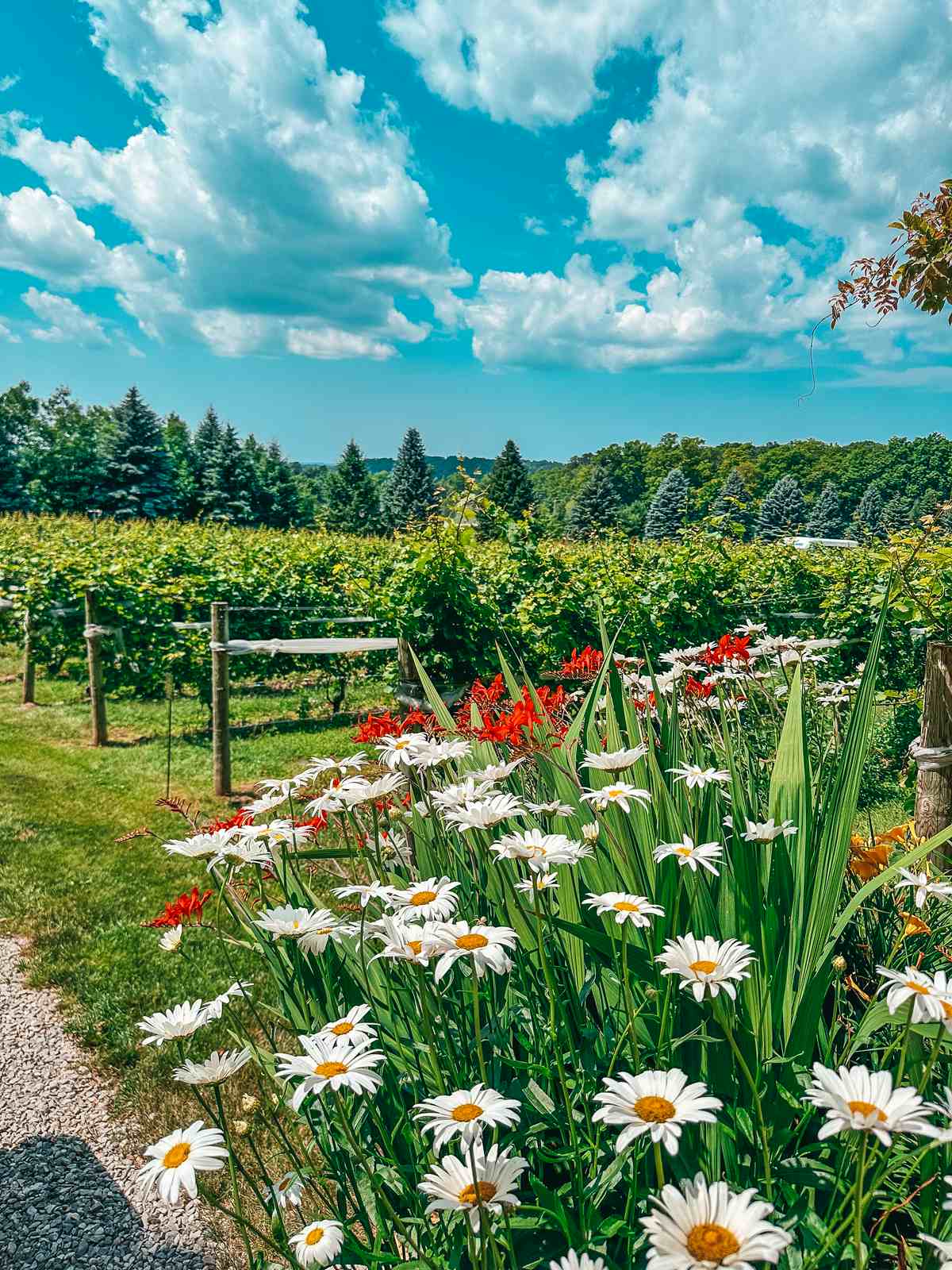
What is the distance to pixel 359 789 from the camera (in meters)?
1.44

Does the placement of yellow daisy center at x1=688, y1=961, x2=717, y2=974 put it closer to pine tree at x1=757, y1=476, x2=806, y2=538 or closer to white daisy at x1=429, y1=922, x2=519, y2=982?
white daisy at x1=429, y1=922, x2=519, y2=982

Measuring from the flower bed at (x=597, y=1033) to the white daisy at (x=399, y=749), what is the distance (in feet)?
0.04

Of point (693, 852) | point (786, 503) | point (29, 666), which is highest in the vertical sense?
point (786, 503)

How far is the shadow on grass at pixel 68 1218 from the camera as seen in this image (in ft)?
6.25

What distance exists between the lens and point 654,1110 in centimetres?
77

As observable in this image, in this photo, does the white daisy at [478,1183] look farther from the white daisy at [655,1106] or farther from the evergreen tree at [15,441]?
the evergreen tree at [15,441]

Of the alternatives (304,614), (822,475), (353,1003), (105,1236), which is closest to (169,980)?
(105,1236)

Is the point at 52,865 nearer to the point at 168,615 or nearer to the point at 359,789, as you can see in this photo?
the point at 359,789

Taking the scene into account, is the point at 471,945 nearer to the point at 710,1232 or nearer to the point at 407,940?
the point at 407,940

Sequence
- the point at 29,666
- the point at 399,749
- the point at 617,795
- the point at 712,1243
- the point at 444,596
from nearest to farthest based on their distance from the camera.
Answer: the point at 712,1243 → the point at 617,795 → the point at 399,749 → the point at 444,596 → the point at 29,666

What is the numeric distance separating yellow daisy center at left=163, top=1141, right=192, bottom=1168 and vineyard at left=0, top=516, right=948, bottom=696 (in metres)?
4.16

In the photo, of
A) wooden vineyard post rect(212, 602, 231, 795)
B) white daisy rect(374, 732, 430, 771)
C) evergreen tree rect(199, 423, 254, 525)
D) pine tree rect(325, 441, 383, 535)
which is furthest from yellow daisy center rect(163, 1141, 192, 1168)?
pine tree rect(325, 441, 383, 535)

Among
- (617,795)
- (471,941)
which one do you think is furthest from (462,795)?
(471,941)

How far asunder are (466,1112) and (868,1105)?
422 millimetres
